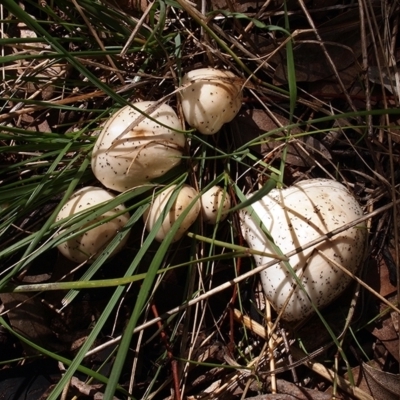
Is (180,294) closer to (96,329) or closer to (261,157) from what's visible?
(96,329)

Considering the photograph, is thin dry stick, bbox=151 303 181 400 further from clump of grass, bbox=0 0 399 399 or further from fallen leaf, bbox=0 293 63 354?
fallen leaf, bbox=0 293 63 354

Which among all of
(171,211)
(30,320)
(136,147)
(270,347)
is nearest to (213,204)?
(171,211)

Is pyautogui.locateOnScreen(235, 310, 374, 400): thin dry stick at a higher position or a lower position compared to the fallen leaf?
lower

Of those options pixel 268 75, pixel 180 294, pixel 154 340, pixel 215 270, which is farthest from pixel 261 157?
pixel 154 340

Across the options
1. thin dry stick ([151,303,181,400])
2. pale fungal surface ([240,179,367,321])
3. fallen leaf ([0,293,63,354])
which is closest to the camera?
pale fungal surface ([240,179,367,321])

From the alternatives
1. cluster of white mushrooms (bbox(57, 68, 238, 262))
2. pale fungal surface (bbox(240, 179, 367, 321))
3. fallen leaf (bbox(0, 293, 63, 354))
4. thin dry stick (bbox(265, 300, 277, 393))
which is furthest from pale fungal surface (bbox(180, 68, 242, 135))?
fallen leaf (bbox(0, 293, 63, 354))

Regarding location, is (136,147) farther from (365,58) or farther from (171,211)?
(365,58)
